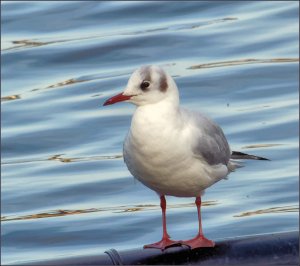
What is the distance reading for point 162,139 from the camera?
5.57 meters

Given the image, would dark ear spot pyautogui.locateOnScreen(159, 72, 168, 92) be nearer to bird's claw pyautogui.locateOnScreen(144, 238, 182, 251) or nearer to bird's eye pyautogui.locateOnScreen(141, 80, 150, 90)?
bird's eye pyautogui.locateOnScreen(141, 80, 150, 90)

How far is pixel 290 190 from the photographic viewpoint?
10.8 m

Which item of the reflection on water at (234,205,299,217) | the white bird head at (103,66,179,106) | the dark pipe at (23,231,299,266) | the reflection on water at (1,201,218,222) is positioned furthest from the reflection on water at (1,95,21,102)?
the dark pipe at (23,231,299,266)

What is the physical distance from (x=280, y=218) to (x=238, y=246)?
541 centimetres

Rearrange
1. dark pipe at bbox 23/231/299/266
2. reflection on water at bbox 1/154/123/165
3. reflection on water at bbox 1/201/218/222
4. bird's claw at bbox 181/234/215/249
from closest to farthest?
dark pipe at bbox 23/231/299/266 → bird's claw at bbox 181/234/215/249 → reflection on water at bbox 1/201/218/222 → reflection on water at bbox 1/154/123/165

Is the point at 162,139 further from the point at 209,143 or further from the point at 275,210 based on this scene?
the point at 275,210

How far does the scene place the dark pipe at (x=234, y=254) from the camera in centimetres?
476

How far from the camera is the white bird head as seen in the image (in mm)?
5637

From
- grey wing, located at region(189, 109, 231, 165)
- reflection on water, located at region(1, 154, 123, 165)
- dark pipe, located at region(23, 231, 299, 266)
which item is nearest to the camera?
dark pipe, located at region(23, 231, 299, 266)

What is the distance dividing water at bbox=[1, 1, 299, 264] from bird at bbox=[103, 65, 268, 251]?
4087 millimetres

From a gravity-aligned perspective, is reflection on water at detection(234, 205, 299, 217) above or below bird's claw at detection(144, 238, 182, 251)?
below

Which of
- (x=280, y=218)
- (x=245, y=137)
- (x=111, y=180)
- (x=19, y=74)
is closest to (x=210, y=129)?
(x=280, y=218)

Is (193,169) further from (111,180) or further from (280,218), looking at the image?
(111,180)

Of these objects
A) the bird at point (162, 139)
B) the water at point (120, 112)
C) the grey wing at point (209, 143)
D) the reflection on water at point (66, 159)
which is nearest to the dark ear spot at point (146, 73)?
the bird at point (162, 139)
